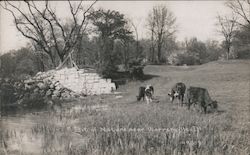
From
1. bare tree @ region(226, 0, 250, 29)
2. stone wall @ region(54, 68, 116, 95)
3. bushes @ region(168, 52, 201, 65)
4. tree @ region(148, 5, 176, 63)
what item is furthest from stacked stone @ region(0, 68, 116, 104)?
bushes @ region(168, 52, 201, 65)

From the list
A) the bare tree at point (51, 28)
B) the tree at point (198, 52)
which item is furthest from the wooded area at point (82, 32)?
the tree at point (198, 52)

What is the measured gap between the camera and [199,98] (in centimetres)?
536

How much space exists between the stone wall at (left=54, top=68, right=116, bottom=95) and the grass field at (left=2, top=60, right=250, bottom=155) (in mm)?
192

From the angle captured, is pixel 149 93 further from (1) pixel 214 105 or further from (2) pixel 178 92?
(1) pixel 214 105

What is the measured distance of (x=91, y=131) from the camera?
15.2 ft

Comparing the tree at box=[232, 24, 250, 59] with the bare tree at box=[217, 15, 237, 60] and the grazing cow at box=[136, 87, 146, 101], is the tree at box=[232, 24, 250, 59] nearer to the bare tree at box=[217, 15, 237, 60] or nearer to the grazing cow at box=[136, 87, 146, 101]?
the bare tree at box=[217, 15, 237, 60]

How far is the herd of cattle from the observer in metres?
5.34

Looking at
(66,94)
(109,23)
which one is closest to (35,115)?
(66,94)

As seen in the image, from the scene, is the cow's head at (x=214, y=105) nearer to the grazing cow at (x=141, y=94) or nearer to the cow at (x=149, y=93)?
the cow at (x=149, y=93)

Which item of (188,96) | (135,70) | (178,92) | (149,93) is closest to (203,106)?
(188,96)

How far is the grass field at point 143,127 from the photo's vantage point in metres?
4.42

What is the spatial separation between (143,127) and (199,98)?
108cm

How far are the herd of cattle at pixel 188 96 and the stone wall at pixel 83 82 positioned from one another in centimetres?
49

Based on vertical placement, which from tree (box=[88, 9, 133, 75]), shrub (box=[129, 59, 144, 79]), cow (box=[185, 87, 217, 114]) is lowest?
cow (box=[185, 87, 217, 114])
